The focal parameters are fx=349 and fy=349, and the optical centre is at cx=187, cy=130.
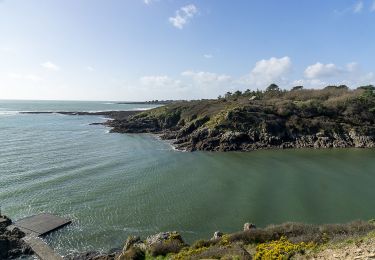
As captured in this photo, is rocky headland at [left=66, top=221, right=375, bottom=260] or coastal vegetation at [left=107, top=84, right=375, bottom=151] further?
coastal vegetation at [left=107, top=84, right=375, bottom=151]

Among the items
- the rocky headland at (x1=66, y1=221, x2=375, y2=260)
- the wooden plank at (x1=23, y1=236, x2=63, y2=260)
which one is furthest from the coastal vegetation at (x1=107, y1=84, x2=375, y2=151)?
the rocky headland at (x1=66, y1=221, x2=375, y2=260)

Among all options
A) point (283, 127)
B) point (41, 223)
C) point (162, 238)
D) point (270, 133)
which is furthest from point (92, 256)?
point (283, 127)

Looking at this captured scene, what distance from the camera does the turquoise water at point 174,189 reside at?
3591cm

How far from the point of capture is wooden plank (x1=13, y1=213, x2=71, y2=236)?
33.5m

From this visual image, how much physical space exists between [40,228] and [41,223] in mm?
1264

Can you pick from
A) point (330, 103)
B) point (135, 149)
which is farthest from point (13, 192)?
point (330, 103)

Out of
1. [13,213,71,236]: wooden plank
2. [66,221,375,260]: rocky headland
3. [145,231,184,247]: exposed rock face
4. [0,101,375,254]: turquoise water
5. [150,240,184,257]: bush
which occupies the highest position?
[66,221,375,260]: rocky headland

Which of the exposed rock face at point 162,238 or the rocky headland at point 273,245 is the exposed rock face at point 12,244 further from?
the exposed rock face at point 162,238

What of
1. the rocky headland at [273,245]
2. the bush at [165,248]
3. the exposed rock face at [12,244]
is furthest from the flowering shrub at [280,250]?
the exposed rock face at [12,244]

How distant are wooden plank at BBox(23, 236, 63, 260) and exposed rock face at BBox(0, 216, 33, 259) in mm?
498

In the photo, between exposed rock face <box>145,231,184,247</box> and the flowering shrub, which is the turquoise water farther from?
the flowering shrub

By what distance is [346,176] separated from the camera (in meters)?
54.3

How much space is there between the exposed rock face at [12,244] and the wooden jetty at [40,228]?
52 cm

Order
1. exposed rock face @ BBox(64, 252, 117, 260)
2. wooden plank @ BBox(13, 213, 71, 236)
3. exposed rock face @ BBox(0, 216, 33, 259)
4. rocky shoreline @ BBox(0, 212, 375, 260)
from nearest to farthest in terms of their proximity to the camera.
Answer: rocky shoreline @ BBox(0, 212, 375, 260), exposed rock face @ BBox(64, 252, 117, 260), exposed rock face @ BBox(0, 216, 33, 259), wooden plank @ BBox(13, 213, 71, 236)
